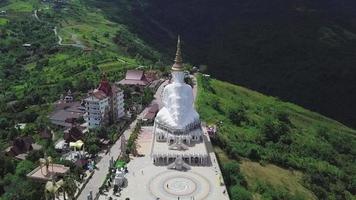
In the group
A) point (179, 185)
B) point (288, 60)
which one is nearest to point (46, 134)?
point (179, 185)

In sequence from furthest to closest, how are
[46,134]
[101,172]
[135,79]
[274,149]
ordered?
1. [135,79]
2. [274,149]
3. [46,134]
4. [101,172]

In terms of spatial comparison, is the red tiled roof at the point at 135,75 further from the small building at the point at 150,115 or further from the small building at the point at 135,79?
the small building at the point at 150,115

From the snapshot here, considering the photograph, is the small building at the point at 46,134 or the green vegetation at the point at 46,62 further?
the small building at the point at 46,134

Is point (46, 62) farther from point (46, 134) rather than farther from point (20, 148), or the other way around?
point (20, 148)

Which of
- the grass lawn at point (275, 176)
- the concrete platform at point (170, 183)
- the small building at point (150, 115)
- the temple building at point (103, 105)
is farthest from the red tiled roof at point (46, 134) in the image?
the grass lawn at point (275, 176)

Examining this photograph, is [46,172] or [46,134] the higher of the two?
[46,172]

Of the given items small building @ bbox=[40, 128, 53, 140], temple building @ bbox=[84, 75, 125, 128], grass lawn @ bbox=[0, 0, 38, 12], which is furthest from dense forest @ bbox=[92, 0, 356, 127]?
small building @ bbox=[40, 128, 53, 140]

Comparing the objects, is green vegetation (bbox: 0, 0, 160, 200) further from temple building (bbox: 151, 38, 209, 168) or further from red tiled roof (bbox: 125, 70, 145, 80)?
temple building (bbox: 151, 38, 209, 168)
